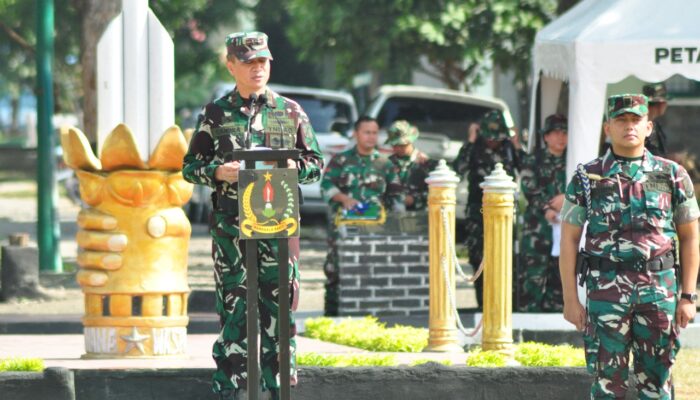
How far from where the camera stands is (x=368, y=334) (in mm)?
11102

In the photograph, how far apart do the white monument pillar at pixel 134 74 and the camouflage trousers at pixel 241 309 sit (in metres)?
2.01

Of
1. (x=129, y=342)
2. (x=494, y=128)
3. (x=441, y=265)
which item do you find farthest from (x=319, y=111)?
(x=129, y=342)

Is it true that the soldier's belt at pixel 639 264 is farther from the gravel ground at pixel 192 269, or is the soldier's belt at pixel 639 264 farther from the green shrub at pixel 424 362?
the gravel ground at pixel 192 269

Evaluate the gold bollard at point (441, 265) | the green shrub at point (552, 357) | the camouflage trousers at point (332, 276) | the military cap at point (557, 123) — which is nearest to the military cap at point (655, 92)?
the military cap at point (557, 123)

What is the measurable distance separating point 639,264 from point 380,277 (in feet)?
19.4

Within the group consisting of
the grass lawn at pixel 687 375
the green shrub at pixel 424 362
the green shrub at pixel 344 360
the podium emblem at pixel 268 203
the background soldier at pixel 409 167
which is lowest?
the grass lawn at pixel 687 375

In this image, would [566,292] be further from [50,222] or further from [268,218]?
[50,222]

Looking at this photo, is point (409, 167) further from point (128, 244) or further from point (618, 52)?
point (128, 244)

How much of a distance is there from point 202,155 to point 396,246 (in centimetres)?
521

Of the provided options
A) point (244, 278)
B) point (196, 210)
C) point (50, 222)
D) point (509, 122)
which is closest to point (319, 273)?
point (50, 222)

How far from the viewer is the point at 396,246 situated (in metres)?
13.4

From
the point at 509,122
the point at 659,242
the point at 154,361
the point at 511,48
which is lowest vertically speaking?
the point at 154,361

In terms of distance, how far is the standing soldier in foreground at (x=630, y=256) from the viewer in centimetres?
753

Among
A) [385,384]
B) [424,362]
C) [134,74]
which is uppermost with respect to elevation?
[134,74]
